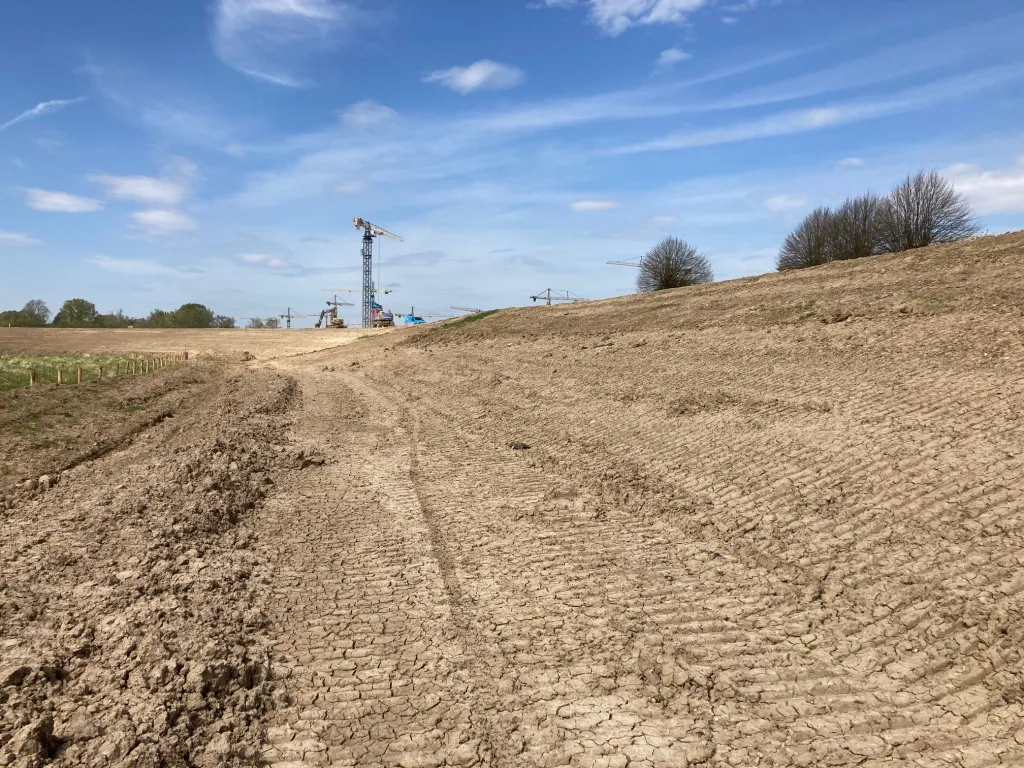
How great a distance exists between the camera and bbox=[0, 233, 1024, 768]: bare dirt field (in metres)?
3.38

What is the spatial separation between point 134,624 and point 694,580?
13.2 ft

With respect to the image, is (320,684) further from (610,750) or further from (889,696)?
(889,696)

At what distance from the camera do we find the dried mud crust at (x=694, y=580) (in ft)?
11.2

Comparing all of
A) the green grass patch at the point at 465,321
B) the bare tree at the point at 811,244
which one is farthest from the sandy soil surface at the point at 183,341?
the bare tree at the point at 811,244

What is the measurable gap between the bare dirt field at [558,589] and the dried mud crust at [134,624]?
22 mm

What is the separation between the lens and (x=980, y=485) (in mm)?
6227

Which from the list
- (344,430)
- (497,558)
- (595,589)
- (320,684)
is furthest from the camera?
(344,430)

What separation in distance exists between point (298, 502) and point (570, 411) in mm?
6114

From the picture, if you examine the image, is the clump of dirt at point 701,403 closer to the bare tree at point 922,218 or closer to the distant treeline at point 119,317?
the bare tree at point 922,218

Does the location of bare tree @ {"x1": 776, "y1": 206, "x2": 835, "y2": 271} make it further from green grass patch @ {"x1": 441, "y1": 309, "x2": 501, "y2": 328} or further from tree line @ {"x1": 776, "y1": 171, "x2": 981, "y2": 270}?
green grass patch @ {"x1": 441, "y1": 309, "x2": 501, "y2": 328}

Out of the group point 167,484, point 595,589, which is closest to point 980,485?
point 595,589

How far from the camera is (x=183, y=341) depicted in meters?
52.6

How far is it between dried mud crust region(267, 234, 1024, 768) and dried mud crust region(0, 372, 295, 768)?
14.5 inches

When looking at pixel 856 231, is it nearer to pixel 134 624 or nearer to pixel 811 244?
pixel 811 244
